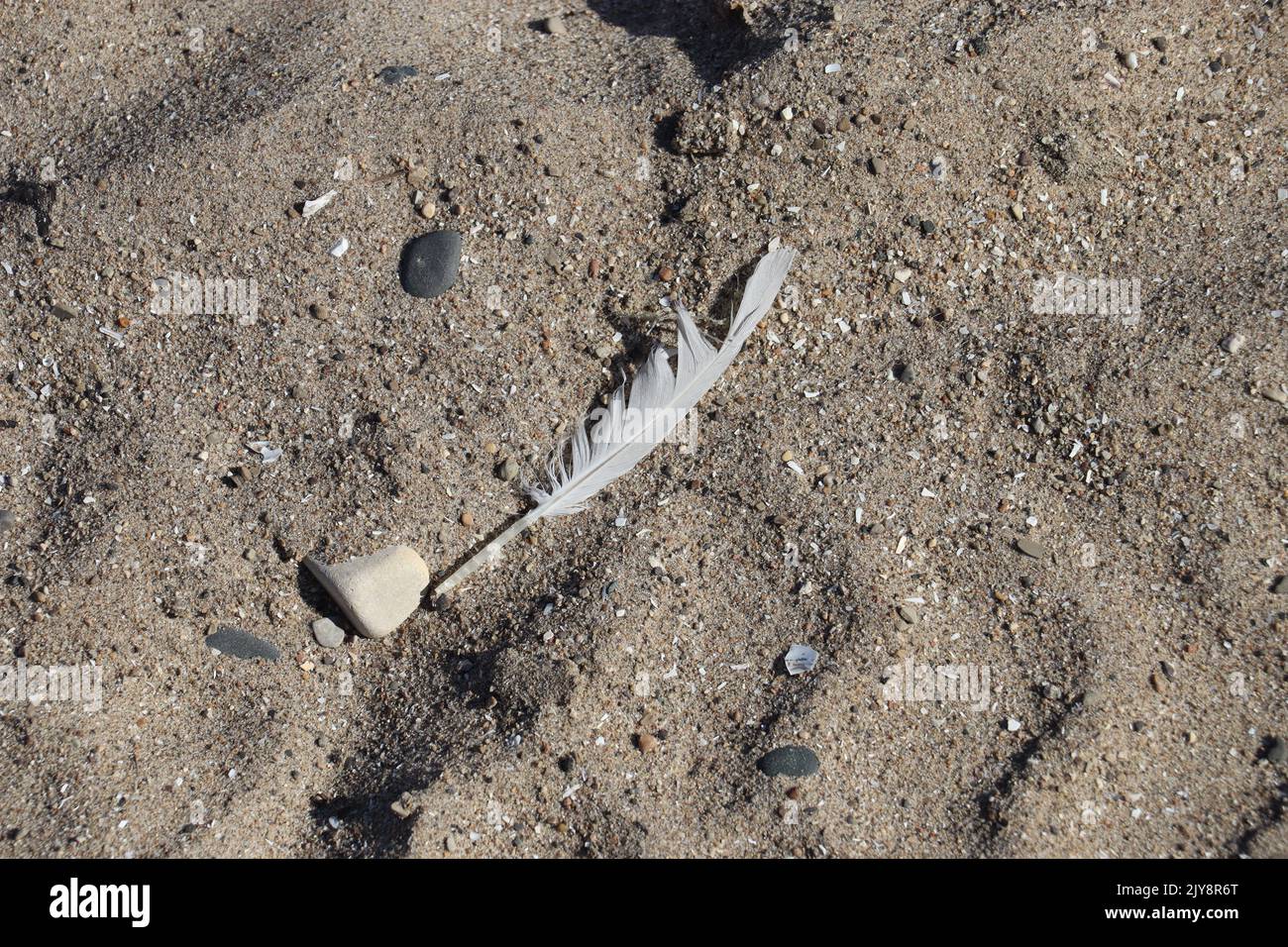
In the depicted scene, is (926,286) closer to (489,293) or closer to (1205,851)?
(489,293)

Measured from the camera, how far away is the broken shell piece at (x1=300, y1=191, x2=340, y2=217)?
3047mm

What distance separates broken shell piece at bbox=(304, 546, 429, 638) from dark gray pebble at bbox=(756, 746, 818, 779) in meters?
1.09

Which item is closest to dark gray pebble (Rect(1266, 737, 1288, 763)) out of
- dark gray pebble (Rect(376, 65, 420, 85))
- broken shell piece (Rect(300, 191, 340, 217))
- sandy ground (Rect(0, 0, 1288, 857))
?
sandy ground (Rect(0, 0, 1288, 857))

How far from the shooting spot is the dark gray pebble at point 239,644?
9.14 feet

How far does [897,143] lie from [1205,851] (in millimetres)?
2135

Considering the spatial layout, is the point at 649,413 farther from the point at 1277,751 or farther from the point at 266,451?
the point at 1277,751

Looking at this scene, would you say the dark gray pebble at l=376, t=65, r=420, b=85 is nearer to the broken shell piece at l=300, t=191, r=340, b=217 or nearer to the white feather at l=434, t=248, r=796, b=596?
the broken shell piece at l=300, t=191, r=340, b=217

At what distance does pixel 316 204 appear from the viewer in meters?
3.05

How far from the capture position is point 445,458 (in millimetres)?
2908

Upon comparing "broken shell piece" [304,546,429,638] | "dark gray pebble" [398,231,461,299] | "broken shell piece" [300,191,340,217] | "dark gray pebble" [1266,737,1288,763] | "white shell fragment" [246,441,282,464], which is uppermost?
"broken shell piece" [300,191,340,217]

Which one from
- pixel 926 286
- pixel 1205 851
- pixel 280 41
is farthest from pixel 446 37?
pixel 1205 851

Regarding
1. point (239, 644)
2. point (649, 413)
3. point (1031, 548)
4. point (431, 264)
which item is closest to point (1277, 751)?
point (1031, 548)

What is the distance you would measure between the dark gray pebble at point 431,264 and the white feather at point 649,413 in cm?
63

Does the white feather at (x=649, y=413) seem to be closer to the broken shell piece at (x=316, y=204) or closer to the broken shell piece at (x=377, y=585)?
the broken shell piece at (x=377, y=585)
